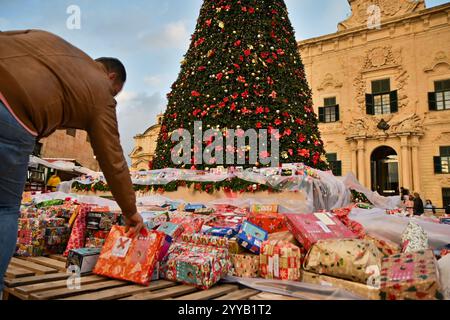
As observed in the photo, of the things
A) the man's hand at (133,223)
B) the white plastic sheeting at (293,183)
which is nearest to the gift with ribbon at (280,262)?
the man's hand at (133,223)

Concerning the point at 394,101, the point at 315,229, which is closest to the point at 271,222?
the point at 315,229

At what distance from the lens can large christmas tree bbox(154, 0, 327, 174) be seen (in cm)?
602

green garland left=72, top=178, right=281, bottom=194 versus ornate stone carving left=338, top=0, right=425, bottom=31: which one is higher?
ornate stone carving left=338, top=0, right=425, bottom=31

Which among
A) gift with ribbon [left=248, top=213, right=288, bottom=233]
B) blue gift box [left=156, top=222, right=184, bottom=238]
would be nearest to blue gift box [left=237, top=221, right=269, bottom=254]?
gift with ribbon [left=248, top=213, right=288, bottom=233]

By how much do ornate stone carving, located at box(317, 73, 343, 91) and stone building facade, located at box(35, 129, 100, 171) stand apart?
50.6ft

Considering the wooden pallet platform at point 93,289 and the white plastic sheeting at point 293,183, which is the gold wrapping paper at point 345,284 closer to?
the wooden pallet platform at point 93,289

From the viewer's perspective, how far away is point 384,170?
17859mm

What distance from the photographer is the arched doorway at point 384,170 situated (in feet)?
56.1

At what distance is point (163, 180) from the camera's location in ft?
19.7

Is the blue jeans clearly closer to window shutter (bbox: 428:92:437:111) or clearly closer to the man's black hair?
the man's black hair

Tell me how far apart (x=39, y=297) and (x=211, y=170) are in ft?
13.7

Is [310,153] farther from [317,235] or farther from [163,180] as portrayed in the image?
[317,235]

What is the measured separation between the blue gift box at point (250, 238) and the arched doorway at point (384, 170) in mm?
16194
